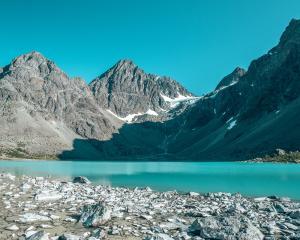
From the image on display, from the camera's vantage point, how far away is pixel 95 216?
70.1ft

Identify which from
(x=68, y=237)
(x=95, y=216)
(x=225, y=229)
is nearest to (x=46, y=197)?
(x=95, y=216)

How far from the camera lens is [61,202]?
95.6 ft

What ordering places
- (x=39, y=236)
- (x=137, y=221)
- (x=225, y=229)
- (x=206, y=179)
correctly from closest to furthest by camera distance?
(x=39, y=236), (x=225, y=229), (x=137, y=221), (x=206, y=179)

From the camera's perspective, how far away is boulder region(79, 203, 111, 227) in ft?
68.8

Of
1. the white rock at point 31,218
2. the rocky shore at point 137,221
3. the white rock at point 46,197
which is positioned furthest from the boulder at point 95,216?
the white rock at point 46,197

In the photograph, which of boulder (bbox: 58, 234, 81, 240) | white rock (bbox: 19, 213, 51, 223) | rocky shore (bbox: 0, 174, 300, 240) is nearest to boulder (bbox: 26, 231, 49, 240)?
rocky shore (bbox: 0, 174, 300, 240)

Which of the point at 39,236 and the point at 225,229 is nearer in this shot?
the point at 39,236

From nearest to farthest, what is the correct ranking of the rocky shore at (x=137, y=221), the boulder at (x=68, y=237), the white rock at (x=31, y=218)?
1. the boulder at (x=68, y=237)
2. the rocky shore at (x=137, y=221)
3. the white rock at (x=31, y=218)

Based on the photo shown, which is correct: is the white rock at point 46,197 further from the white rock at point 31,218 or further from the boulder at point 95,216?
the boulder at point 95,216

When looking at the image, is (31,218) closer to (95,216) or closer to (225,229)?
(95,216)

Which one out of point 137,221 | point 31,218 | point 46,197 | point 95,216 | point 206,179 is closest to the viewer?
point 95,216

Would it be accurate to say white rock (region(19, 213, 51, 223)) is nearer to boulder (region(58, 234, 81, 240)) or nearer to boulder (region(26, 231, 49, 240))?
boulder (region(26, 231, 49, 240))

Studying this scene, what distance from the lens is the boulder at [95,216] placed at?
21.0 m

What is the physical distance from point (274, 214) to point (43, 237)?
16133mm
